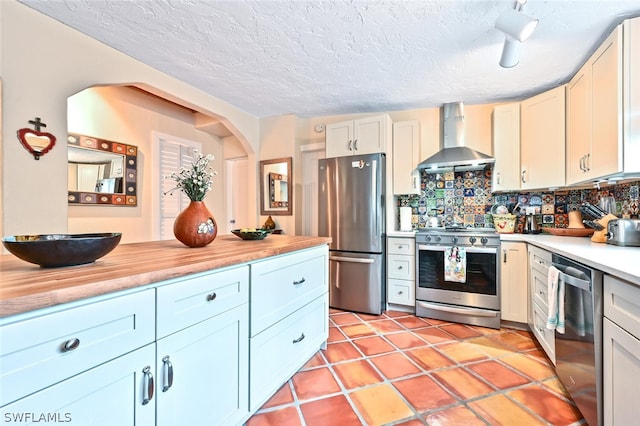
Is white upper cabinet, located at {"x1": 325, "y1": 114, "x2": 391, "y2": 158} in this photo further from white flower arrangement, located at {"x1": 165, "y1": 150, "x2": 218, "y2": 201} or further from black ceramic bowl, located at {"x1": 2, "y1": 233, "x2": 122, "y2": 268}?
black ceramic bowl, located at {"x1": 2, "y1": 233, "x2": 122, "y2": 268}

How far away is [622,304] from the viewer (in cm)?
108

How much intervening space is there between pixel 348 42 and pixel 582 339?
2.29 m

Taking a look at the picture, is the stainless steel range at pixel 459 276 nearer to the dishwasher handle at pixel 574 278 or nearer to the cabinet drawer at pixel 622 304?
the dishwasher handle at pixel 574 278

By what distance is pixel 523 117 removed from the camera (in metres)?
2.75

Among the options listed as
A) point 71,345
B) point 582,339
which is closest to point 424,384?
point 582,339

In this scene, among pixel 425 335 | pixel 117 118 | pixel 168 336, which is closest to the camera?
pixel 168 336

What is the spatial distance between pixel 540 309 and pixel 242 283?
2.19 m

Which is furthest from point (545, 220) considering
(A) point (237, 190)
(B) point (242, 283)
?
(A) point (237, 190)

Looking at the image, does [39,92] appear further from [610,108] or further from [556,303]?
[610,108]

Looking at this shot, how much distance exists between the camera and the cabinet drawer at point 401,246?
297cm

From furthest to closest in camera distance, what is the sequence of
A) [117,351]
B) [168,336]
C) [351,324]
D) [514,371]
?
[351,324] → [514,371] → [168,336] → [117,351]

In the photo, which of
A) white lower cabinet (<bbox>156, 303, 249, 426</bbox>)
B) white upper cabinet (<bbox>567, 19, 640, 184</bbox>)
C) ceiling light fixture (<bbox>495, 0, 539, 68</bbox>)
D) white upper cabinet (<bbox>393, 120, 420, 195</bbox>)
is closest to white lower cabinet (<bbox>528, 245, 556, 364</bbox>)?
white upper cabinet (<bbox>567, 19, 640, 184</bbox>)

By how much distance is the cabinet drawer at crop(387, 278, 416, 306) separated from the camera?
9.76ft

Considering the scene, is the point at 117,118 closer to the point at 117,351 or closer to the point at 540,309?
the point at 117,351
